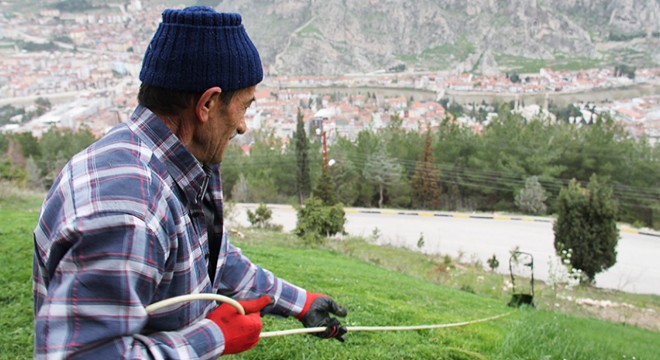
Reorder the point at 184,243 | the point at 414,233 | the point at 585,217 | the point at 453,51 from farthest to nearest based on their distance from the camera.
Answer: the point at 453,51 < the point at 414,233 < the point at 585,217 < the point at 184,243

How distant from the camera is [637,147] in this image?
29938 mm

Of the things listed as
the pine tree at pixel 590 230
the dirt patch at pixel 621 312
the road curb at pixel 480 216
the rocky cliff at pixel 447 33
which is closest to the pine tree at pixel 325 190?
the road curb at pixel 480 216

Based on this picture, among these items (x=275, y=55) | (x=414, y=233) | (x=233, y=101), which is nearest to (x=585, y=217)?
(x=414, y=233)

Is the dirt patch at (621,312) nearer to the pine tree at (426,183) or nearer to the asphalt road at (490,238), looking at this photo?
the asphalt road at (490,238)

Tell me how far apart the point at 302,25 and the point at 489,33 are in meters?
40.3

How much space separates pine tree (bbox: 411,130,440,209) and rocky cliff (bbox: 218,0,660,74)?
73.6 m

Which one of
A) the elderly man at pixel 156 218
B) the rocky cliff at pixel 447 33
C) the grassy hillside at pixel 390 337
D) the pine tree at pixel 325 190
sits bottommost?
the pine tree at pixel 325 190

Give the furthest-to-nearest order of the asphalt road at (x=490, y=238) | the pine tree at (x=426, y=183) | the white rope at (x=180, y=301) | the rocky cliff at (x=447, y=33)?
→ the rocky cliff at (x=447, y=33) < the pine tree at (x=426, y=183) < the asphalt road at (x=490, y=238) < the white rope at (x=180, y=301)

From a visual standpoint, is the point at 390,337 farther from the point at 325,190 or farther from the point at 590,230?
the point at 325,190

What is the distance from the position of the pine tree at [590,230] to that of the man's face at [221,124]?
15.4 m

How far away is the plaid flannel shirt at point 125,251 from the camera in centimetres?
111

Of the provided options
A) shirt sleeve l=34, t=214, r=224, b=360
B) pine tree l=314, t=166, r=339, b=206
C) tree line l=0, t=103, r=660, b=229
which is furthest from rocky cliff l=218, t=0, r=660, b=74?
shirt sleeve l=34, t=214, r=224, b=360

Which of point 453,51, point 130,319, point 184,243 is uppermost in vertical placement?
point 453,51

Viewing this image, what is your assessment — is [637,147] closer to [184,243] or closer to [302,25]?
[184,243]
